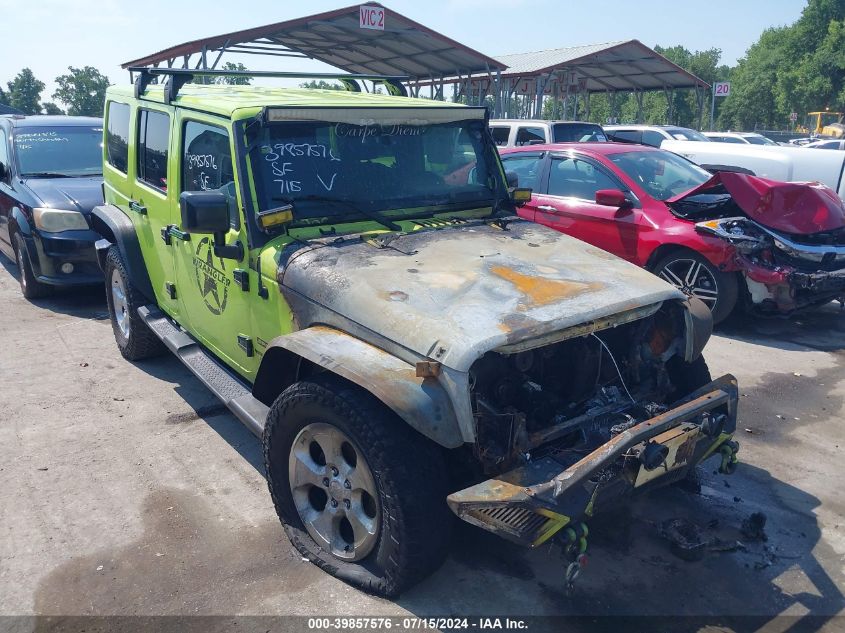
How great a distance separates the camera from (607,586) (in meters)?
3.15

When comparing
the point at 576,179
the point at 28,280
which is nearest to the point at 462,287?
the point at 576,179

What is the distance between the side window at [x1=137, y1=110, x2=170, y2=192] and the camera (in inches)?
180

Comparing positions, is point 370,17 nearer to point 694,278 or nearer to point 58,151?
point 58,151

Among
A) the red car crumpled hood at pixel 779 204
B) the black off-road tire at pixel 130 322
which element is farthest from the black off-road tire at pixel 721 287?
the black off-road tire at pixel 130 322

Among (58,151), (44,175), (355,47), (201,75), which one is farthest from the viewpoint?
(355,47)

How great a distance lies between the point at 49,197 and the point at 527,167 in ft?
16.9

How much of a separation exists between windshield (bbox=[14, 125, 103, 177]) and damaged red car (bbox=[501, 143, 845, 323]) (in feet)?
18.2

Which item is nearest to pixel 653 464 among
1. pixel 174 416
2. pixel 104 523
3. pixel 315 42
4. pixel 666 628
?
pixel 666 628

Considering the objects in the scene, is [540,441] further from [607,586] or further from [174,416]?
[174,416]

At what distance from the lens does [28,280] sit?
24.7ft

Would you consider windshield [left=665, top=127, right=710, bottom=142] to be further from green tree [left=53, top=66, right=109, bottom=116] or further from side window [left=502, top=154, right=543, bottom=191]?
green tree [left=53, top=66, right=109, bottom=116]

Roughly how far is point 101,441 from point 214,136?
6.96ft

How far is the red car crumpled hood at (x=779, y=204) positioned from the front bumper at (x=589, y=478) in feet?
12.9

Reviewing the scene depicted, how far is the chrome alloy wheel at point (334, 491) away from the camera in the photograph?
2963 millimetres
